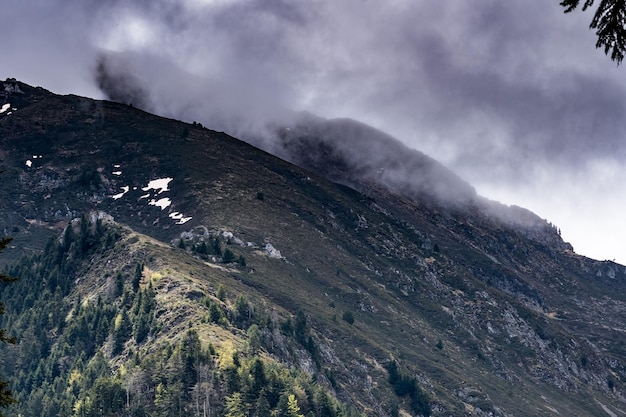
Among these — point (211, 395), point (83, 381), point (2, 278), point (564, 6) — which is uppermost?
point (564, 6)

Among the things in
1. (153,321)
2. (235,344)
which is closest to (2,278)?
(235,344)

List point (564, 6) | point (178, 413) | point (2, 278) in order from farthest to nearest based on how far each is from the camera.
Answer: point (178, 413) → point (2, 278) → point (564, 6)

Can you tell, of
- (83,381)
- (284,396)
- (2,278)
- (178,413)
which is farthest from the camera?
(83,381)

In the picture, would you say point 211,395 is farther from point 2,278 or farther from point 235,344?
point 2,278

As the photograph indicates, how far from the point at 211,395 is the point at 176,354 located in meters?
13.6

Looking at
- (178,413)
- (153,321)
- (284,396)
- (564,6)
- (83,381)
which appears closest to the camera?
(564,6)

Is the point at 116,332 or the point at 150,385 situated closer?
the point at 150,385

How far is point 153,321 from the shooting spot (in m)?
193

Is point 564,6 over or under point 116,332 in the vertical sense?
over

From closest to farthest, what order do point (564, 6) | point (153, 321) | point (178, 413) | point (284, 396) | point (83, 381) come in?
1. point (564, 6)
2. point (178, 413)
3. point (284, 396)
4. point (83, 381)
5. point (153, 321)

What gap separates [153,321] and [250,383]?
145ft

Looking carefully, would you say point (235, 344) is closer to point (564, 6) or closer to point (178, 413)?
point (178, 413)

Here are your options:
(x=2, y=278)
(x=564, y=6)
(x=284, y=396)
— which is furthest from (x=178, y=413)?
(x=564, y=6)

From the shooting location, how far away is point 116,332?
650 feet
